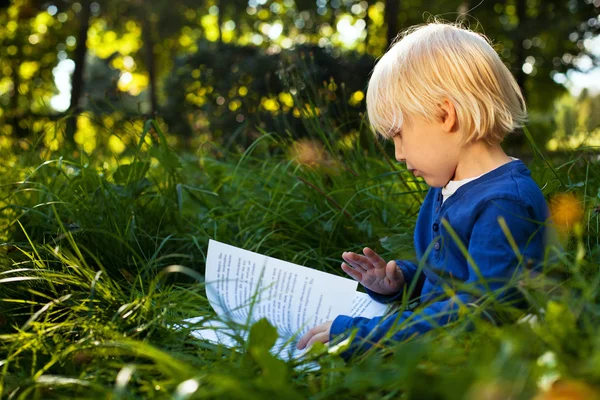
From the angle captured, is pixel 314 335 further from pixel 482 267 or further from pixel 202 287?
pixel 202 287

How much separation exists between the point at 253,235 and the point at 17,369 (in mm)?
1034

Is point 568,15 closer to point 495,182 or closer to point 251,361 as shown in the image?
point 495,182

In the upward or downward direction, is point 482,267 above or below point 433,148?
below

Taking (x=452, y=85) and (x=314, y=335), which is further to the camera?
(x=452, y=85)

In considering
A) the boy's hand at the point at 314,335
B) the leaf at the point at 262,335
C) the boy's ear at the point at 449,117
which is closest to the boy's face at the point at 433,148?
the boy's ear at the point at 449,117

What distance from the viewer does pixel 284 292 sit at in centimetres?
169

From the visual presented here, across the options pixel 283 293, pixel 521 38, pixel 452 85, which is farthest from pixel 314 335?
pixel 521 38

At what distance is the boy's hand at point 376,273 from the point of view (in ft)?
5.96

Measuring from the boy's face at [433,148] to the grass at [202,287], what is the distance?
36cm

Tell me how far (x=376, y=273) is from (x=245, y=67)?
4524 mm

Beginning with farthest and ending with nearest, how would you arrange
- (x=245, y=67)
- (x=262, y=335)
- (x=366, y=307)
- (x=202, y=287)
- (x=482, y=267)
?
1. (x=245, y=67)
2. (x=202, y=287)
3. (x=366, y=307)
4. (x=482, y=267)
5. (x=262, y=335)

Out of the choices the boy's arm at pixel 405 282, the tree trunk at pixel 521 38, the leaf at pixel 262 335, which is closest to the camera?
the leaf at pixel 262 335

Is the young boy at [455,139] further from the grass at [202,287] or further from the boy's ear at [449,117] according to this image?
the grass at [202,287]

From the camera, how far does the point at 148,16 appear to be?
13.3 m
